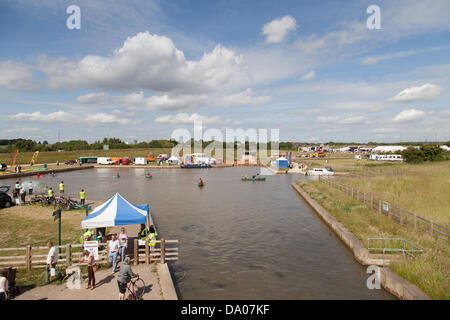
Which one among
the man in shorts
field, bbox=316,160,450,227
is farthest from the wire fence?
the man in shorts

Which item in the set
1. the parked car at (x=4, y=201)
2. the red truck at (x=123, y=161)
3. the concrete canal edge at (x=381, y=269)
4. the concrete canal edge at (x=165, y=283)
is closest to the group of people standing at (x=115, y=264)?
the concrete canal edge at (x=165, y=283)

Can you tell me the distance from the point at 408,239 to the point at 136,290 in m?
15.1

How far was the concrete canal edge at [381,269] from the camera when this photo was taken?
426 inches

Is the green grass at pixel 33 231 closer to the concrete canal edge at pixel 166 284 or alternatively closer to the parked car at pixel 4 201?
the parked car at pixel 4 201

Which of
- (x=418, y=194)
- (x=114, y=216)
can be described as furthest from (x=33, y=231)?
(x=418, y=194)

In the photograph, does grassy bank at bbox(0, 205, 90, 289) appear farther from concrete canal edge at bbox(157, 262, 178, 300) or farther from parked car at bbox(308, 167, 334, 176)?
parked car at bbox(308, 167, 334, 176)

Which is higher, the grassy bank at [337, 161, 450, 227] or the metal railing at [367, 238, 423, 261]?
the grassy bank at [337, 161, 450, 227]

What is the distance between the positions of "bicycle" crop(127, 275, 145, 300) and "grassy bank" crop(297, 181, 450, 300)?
413 inches

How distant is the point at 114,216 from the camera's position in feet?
48.0

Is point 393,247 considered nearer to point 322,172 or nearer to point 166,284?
point 166,284

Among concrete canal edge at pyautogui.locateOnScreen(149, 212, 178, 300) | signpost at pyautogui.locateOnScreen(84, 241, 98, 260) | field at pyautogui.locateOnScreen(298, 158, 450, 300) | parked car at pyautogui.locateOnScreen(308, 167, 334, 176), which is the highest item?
parked car at pyautogui.locateOnScreen(308, 167, 334, 176)

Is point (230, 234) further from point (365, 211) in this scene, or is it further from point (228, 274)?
point (365, 211)

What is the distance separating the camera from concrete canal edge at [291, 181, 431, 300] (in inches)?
426

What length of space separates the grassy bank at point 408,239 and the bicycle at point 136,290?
10498mm
